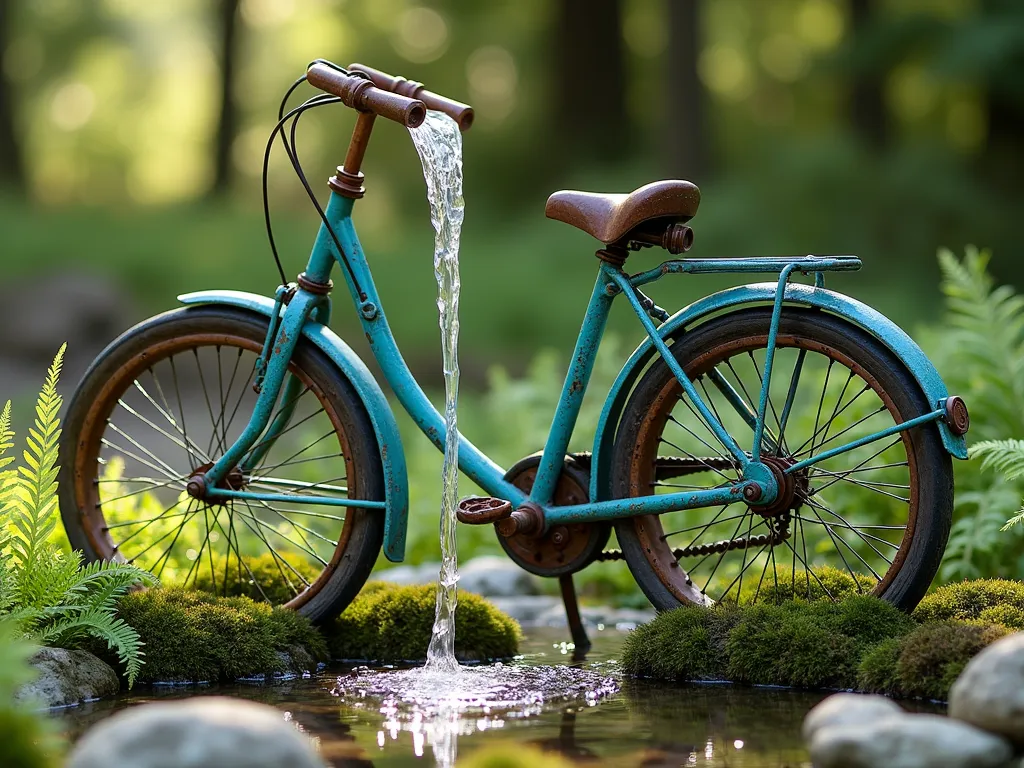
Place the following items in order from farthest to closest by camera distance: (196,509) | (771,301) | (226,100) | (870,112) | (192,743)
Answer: (226,100) → (870,112) → (196,509) → (771,301) → (192,743)

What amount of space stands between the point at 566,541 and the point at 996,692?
5.69 ft

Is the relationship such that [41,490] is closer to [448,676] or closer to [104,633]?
[104,633]

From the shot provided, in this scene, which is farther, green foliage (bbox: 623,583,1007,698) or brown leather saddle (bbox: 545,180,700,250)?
brown leather saddle (bbox: 545,180,700,250)

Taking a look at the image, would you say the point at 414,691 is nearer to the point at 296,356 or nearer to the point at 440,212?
the point at 296,356

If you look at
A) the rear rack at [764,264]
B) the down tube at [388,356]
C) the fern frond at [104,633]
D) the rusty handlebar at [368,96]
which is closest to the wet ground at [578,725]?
the fern frond at [104,633]

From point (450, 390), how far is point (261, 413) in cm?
71

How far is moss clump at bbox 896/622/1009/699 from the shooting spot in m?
3.61

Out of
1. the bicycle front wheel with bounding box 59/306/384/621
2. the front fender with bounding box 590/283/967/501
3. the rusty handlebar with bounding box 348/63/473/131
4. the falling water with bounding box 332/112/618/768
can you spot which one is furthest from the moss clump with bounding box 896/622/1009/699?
the rusty handlebar with bounding box 348/63/473/131

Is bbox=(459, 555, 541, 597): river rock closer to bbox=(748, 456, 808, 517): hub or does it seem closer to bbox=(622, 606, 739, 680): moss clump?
bbox=(622, 606, 739, 680): moss clump

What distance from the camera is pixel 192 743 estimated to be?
7.99ft

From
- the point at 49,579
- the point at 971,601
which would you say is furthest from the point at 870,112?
the point at 49,579

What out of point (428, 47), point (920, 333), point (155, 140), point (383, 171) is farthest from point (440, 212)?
point (155, 140)

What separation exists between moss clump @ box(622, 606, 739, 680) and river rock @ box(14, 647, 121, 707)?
5.32 feet

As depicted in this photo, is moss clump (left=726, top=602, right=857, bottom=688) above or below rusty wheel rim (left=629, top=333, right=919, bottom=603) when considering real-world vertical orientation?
below
